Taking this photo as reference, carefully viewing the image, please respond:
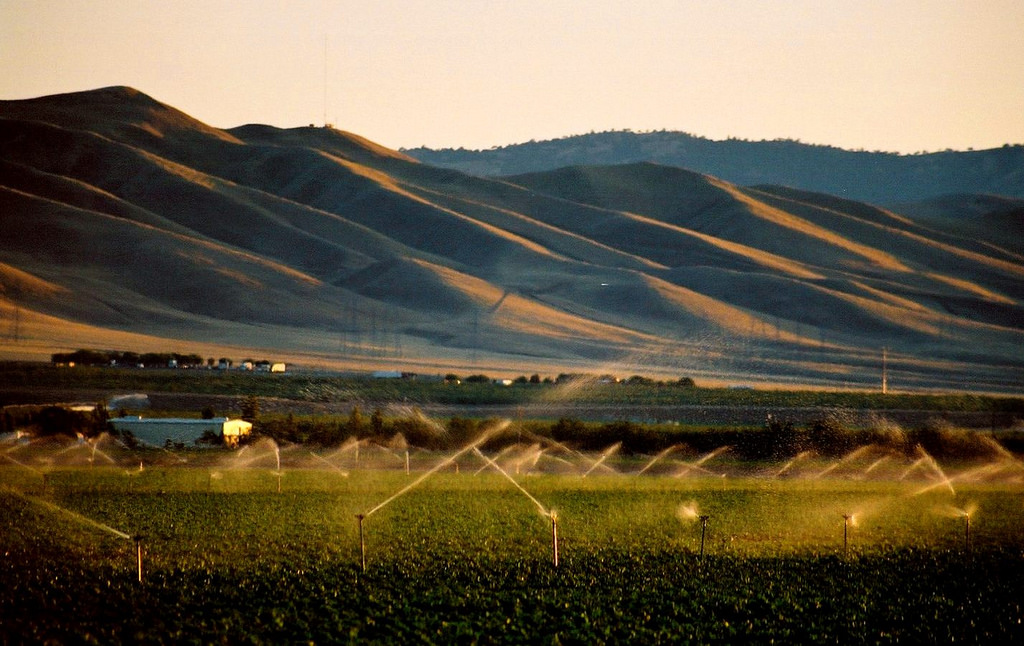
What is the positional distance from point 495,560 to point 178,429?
4170 cm

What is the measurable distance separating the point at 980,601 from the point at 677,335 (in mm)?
168808

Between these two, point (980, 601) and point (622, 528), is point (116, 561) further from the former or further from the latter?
point (980, 601)

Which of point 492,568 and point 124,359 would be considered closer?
point 492,568

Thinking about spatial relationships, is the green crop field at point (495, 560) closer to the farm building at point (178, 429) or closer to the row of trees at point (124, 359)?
the farm building at point (178, 429)

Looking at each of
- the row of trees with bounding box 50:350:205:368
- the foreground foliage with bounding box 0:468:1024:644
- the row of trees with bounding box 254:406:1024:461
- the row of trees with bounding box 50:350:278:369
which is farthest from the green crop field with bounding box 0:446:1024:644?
the row of trees with bounding box 50:350:205:368

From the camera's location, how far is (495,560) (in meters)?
32.3

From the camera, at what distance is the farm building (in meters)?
69.1

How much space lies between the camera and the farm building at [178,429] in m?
69.1

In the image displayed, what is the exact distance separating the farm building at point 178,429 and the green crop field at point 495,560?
1413cm

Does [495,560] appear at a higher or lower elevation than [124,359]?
lower

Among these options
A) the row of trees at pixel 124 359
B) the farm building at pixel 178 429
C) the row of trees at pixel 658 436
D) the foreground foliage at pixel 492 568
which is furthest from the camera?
the row of trees at pixel 124 359

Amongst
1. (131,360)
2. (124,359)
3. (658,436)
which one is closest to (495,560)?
(658,436)

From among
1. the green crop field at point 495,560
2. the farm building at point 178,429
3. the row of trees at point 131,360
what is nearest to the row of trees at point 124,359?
the row of trees at point 131,360

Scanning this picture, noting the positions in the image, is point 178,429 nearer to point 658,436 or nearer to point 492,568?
point 658,436
